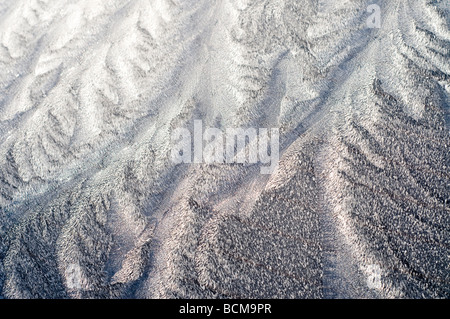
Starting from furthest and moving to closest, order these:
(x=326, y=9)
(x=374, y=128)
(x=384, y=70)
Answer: (x=326, y=9) < (x=384, y=70) < (x=374, y=128)

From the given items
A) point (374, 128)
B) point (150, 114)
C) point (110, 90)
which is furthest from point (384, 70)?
point (110, 90)

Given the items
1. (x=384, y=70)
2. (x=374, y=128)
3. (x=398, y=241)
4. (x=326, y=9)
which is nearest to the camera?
(x=398, y=241)

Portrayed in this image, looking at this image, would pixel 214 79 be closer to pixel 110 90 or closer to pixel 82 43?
pixel 110 90

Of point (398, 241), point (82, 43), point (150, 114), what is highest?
point (82, 43)

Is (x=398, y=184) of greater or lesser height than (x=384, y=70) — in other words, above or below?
below

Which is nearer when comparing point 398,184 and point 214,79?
point 398,184

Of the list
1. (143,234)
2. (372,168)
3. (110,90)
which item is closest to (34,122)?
(110,90)
